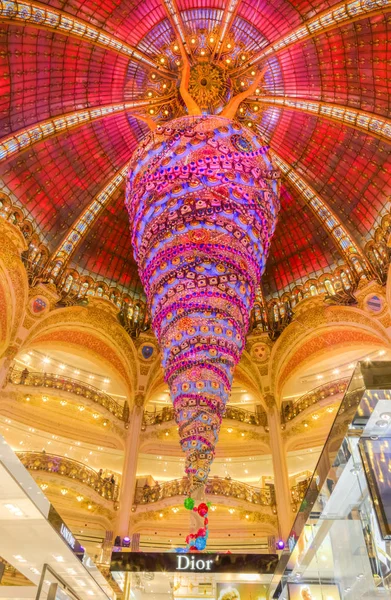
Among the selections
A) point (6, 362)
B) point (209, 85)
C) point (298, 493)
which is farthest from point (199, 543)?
point (209, 85)

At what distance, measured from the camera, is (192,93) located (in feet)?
44.1

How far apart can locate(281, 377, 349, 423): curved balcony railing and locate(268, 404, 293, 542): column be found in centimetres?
71

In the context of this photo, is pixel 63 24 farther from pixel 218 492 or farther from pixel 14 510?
pixel 218 492

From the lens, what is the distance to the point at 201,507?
8.27 m

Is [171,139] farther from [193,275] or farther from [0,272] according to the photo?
[0,272]

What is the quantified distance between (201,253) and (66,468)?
11.7 m

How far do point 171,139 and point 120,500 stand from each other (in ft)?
40.5

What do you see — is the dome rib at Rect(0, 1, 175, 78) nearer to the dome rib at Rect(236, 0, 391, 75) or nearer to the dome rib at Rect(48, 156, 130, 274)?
the dome rib at Rect(236, 0, 391, 75)

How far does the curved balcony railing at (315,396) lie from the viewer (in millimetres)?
17812

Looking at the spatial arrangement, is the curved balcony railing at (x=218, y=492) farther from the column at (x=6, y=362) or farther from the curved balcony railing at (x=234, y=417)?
the column at (x=6, y=362)

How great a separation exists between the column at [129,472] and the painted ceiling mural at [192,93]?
6328 millimetres

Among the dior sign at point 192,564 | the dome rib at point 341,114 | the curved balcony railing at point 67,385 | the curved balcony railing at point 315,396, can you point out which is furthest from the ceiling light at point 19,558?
the dome rib at point 341,114

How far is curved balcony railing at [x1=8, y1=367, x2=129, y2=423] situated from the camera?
17297mm

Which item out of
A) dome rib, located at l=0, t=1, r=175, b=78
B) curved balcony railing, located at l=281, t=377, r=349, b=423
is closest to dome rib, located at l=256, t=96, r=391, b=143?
dome rib, located at l=0, t=1, r=175, b=78
